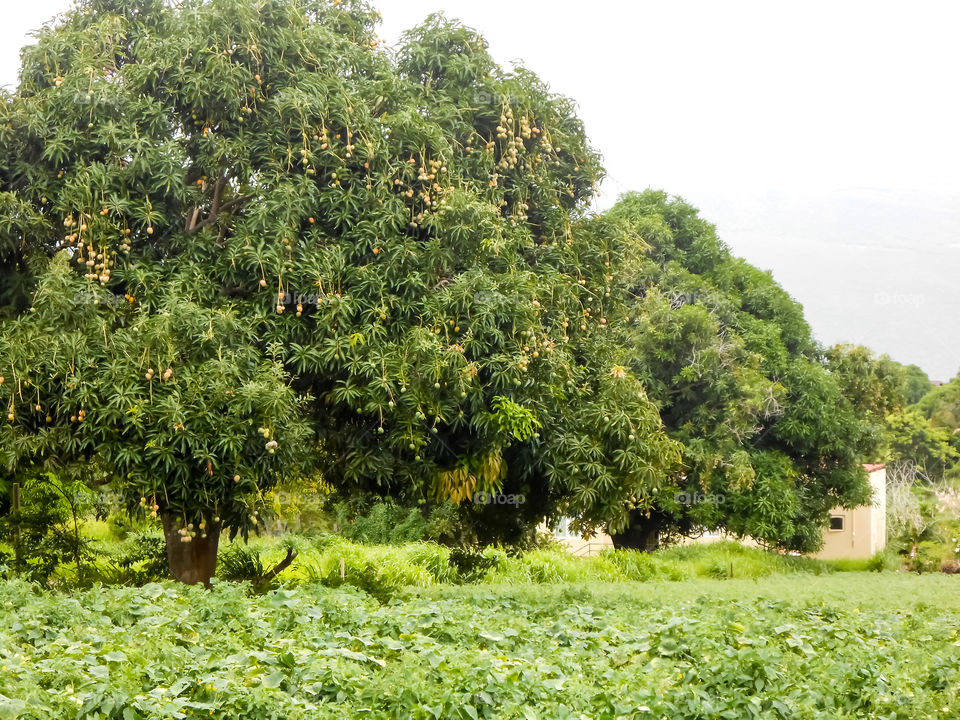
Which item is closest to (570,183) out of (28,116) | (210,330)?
(210,330)

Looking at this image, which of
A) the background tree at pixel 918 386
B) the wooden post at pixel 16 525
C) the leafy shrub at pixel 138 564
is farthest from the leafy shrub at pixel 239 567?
the background tree at pixel 918 386

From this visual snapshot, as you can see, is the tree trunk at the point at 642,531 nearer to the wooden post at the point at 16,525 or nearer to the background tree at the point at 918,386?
the wooden post at the point at 16,525

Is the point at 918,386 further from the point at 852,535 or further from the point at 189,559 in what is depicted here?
the point at 189,559

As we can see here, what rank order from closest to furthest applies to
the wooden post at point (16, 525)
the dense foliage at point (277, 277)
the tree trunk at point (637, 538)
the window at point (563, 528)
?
the dense foliage at point (277, 277) < the wooden post at point (16, 525) < the window at point (563, 528) < the tree trunk at point (637, 538)

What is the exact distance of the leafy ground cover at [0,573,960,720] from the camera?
478 centimetres

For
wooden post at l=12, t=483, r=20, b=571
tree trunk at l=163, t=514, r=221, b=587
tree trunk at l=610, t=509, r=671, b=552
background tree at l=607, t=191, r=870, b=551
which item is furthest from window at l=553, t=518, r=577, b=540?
wooden post at l=12, t=483, r=20, b=571

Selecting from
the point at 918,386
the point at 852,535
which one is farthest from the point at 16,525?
the point at 918,386

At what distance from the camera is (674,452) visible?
37.4 feet

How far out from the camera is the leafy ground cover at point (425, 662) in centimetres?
478

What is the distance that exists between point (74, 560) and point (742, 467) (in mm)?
15153

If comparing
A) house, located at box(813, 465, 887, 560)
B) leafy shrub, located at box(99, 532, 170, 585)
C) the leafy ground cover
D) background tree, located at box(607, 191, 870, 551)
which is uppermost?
background tree, located at box(607, 191, 870, 551)

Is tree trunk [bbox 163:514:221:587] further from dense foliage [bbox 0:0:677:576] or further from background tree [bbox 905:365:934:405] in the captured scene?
background tree [bbox 905:365:934:405]

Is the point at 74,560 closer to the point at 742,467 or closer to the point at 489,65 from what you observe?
the point at 489,65

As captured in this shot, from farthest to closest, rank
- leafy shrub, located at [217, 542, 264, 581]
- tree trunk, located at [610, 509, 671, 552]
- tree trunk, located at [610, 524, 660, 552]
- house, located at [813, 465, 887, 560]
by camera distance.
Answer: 1. house, located at [813, 465, 887, 560]
2. tree trunk, located at [610, 524, 660, 552]
3. tree trunk, located at [610, 509, 671, 552]
4. leafy shrub, located at [217, 542, 264, 581]
